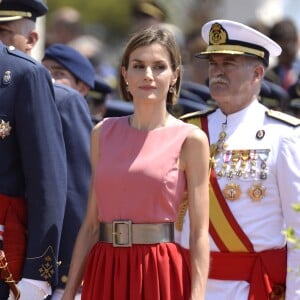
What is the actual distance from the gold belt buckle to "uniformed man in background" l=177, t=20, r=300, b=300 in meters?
0.90

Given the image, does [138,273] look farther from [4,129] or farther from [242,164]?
[242,164]

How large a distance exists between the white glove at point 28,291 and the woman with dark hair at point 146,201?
0.53 ft

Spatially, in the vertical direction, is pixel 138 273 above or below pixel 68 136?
below

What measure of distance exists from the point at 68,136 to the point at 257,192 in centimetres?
112

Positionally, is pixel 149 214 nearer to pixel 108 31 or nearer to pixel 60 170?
pixel 60 170

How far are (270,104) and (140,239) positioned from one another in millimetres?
4682

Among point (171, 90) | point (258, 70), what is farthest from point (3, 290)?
point (258, 70)

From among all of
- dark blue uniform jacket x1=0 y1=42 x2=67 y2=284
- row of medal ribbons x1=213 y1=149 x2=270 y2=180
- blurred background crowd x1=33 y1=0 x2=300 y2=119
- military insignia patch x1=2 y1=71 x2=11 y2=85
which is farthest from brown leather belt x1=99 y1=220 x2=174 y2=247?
blurred background crowd x1=33 y1=0 x2=300 y2=119

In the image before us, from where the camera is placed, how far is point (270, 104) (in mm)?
10750

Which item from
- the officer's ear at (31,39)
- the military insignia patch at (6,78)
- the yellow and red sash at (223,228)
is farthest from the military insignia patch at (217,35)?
the military insignia patch at (6,78)

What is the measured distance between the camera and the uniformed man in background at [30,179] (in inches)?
252

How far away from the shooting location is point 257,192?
23.2 feet

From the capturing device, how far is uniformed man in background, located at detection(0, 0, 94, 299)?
7426mm

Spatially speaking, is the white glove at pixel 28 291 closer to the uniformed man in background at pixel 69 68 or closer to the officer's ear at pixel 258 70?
the officer's ear at pixel 258 70
